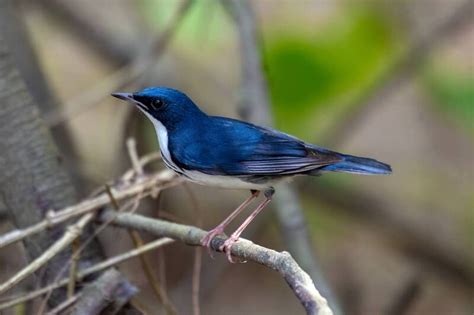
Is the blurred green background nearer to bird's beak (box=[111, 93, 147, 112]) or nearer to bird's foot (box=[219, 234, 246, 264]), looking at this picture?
bird's beak (box=[111, 93, 147, 112])

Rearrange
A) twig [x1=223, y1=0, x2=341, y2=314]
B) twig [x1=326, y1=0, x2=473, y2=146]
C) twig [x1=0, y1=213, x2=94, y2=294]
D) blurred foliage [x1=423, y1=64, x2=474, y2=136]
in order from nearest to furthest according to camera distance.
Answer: twig [x1=0, y1=213, x2=94, y2=294] < twig [x1=223, y1=0, x2=341, y2=314] < blurred foliage [x1=423, y1=64, x2=474, y2=136] < twig [x1=326, y1=0, x2=473, y2=146]

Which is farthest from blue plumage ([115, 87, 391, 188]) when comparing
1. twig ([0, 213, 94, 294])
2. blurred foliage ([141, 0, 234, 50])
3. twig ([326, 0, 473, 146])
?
twig ([326, 0, 473, 146])

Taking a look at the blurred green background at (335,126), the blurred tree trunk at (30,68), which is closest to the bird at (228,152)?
the blurred green background at (335,126)

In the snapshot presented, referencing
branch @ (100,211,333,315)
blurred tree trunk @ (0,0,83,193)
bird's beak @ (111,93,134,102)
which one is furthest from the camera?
blurred tree trunk @ (0,0,83,193)

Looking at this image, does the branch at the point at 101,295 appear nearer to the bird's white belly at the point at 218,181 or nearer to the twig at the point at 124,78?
the bird's white belly at the point at 218,181

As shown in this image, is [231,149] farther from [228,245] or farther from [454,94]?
[454,94]

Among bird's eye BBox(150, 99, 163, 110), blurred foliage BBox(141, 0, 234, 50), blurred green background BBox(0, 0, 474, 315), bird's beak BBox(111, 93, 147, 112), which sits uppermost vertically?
blurred foliage BBox(141, 0, 234, 50)
